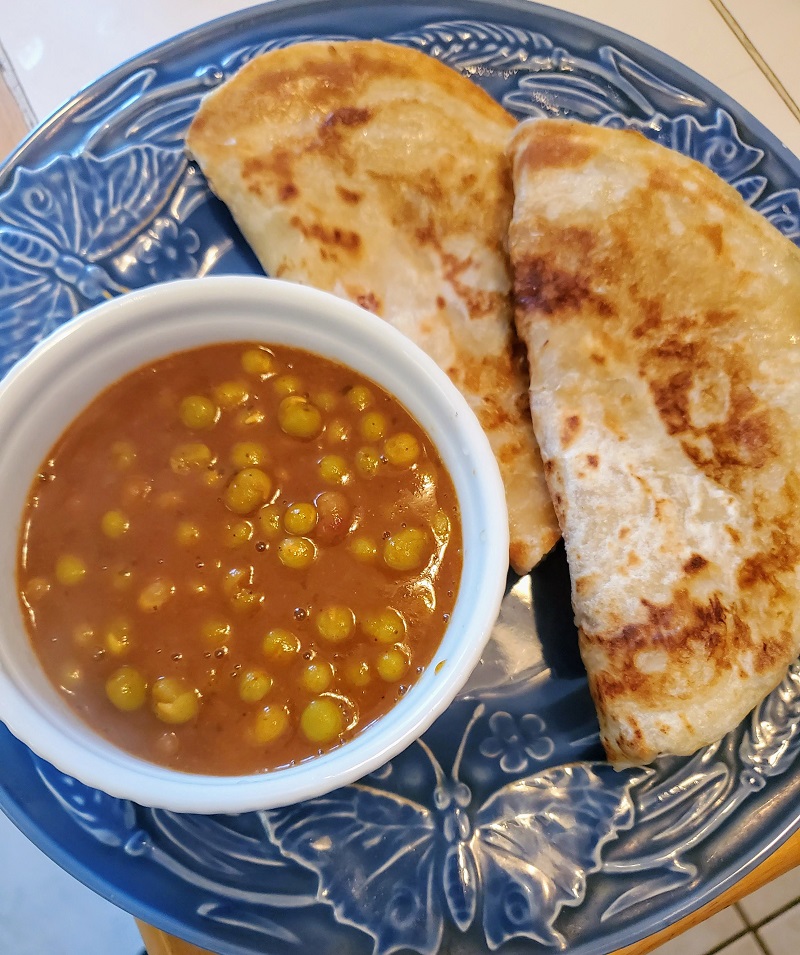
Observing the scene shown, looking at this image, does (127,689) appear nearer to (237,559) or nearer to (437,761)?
(237,559)

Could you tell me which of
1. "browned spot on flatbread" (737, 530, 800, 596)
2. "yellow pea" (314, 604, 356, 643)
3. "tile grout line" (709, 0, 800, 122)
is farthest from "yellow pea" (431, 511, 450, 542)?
"tile grout line" (709, 0, 800, 122)

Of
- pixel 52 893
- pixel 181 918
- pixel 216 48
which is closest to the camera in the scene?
pixel 181 918

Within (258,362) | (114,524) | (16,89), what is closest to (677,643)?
(258,362)

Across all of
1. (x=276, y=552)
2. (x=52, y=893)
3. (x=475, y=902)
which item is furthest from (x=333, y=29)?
(x=52, y=893)

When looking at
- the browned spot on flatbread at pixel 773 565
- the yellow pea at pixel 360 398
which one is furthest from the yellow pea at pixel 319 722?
the browned spot on flatbread at pixel 773 565

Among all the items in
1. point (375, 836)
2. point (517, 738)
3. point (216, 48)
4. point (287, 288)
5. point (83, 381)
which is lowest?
point (375, 836)

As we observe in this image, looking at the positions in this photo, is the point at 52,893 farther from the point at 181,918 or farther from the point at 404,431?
the point at 404,431
